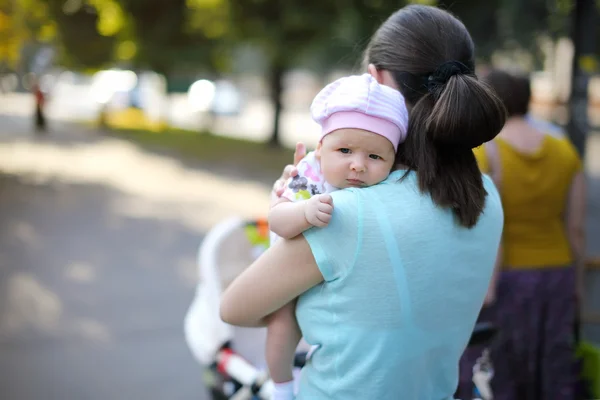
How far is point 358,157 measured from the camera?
5.65ft

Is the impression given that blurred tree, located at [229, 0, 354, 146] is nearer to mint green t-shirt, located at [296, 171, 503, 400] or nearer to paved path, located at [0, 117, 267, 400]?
paved path, located at [0, 117, 267, 400]

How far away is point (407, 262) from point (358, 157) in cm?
26

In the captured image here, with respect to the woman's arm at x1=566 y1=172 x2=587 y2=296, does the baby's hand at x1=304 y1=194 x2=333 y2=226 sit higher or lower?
higher

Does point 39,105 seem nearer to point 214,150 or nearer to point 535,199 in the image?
point 214,150

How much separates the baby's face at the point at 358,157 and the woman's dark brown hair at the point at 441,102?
0.24 ft

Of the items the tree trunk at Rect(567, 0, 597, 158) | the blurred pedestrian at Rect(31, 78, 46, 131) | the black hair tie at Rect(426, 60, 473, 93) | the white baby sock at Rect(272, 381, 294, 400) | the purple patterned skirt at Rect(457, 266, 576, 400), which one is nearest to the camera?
the black hair tie at Rect(426, 60, 473, 93)

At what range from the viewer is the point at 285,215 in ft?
5.57

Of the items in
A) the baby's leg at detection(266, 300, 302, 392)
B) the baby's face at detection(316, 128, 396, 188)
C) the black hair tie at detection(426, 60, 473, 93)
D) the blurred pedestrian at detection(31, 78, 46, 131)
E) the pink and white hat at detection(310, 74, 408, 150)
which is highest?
the black hair tie at detection(426, 60, 473, 93)

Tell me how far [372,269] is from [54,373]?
4.14 meters

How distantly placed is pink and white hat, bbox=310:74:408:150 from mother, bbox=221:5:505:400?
7cm

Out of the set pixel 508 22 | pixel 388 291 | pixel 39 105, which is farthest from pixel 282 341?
pixel 39 105

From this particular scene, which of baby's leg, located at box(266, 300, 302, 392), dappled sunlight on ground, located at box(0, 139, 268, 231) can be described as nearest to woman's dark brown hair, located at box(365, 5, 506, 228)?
baby's leg, located at box(266, 300, 302, 392)

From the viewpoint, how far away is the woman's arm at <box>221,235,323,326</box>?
5.49 ft

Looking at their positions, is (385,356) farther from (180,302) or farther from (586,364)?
(180,302)
